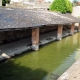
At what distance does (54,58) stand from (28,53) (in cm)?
208

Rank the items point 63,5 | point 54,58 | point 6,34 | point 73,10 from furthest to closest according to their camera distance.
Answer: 1. point 73,10
2. point 63,5
3. point 6,34
4. point 54,58

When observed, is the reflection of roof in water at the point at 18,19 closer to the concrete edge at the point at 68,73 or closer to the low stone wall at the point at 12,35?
the low stone wall at the point at 12,35

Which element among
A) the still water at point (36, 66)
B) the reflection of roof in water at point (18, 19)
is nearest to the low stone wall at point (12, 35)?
the reflection of roof in water at point (18, 19)

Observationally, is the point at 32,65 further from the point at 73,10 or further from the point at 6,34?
the point at 73,10

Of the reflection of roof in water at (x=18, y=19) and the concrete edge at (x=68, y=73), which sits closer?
the concrete edge at (x=68, y=73)

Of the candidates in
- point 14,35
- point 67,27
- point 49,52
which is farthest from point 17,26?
point 67,27

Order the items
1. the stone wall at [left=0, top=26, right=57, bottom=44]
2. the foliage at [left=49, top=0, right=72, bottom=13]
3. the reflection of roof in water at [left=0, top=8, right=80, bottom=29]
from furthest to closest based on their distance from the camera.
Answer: the foliage at [left=49, top=0, right=72, bottom=13], the stone wall at [left=0, top=26, right=57, bottom=44], the reflection of roof in water at [left=0, top=8, right=80, bottom=29]

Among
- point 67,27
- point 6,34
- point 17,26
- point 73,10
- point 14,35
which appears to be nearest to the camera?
point 17,26

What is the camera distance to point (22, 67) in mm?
10438

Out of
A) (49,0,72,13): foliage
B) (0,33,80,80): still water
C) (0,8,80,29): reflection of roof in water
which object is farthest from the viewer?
(49,0,72,13): foliage

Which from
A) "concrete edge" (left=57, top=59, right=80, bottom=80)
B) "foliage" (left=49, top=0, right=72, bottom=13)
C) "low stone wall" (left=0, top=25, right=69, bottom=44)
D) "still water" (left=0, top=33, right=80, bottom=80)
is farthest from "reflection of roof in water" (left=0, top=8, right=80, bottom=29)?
"foliage" (left=49, top=0, right=72, bottom=13)

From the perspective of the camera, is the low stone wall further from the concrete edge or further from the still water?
the concrete edge

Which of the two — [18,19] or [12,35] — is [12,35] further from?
[18,19]

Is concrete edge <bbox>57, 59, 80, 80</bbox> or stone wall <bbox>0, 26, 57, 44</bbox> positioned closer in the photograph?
concrete edge <bbox>57, 59, 80, 80</bbox>
